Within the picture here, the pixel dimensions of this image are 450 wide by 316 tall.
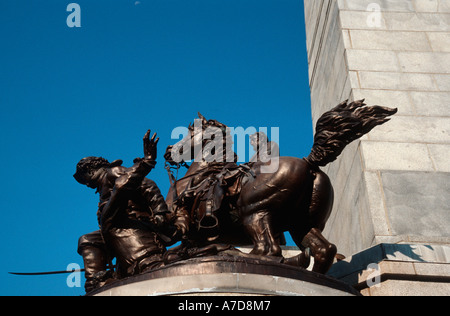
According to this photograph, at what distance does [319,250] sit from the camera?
5875mm

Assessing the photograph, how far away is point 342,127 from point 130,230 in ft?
8.07

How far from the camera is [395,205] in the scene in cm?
712

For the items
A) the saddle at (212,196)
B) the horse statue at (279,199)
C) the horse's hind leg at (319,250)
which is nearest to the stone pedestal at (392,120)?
the horse's hind leg at (319,250)

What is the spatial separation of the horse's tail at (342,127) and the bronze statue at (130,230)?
1665 mm

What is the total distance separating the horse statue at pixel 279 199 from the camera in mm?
5793

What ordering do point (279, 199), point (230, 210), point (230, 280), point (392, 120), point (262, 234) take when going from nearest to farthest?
point (230, 280) < point (262, 234) < point (279, 199) < point (230, 210) < point (392, 120)

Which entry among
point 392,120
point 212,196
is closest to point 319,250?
point 212,196

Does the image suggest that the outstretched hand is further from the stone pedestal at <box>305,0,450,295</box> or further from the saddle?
the stone pedestal at <box>305,0,450,295</box>

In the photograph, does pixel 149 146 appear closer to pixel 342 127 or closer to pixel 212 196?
pixel 212 196

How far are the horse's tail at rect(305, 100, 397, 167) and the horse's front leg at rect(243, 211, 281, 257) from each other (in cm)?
80

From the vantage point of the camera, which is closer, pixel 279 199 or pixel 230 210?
pixel 279 199

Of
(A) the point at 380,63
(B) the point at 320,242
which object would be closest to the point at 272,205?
(B) the point at 320,242

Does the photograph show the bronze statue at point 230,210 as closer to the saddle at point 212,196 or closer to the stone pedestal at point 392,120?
the saddle at point 212,196

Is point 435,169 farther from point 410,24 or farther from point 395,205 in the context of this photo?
point 410,24
